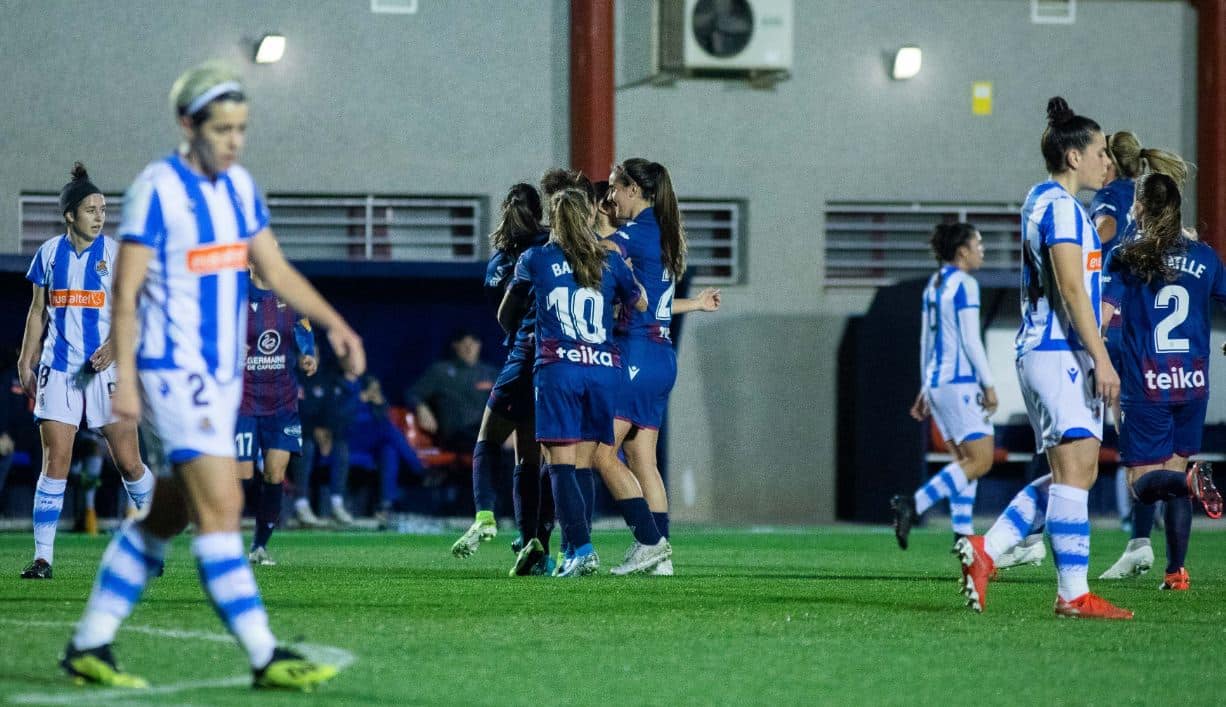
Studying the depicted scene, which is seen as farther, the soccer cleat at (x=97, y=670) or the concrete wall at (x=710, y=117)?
the concrete wall at (x=710, y=117)

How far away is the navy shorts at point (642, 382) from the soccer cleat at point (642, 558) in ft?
2.26

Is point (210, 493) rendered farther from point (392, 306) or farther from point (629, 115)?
point (629, 115)

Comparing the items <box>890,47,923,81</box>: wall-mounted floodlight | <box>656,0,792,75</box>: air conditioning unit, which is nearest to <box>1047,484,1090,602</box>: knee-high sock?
<box>656,0,792,75</box>: air conditioning unit

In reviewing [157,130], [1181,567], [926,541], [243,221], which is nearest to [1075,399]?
[1181,567]

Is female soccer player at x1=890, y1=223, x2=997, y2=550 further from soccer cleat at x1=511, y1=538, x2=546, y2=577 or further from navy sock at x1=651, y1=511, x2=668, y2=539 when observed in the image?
soccer cleat at x1=511, y1=538, x2=546, y2=577

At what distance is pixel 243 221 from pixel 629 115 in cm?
1429

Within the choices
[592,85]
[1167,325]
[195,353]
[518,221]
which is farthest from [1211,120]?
[195,353]

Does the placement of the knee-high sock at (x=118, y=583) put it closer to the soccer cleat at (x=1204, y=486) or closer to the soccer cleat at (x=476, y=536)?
the soccer cleat at (x=476, y=536)

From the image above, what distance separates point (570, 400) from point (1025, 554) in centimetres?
333

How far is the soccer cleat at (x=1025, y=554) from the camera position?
11.0 metres

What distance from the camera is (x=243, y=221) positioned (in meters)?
5.59

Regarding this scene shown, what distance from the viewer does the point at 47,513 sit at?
9.98 metres

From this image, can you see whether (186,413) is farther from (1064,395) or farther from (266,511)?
(266,511)

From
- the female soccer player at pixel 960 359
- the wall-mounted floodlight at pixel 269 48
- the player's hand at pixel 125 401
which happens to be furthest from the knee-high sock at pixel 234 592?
the wall-mounted floodlight at pixel 269 48
